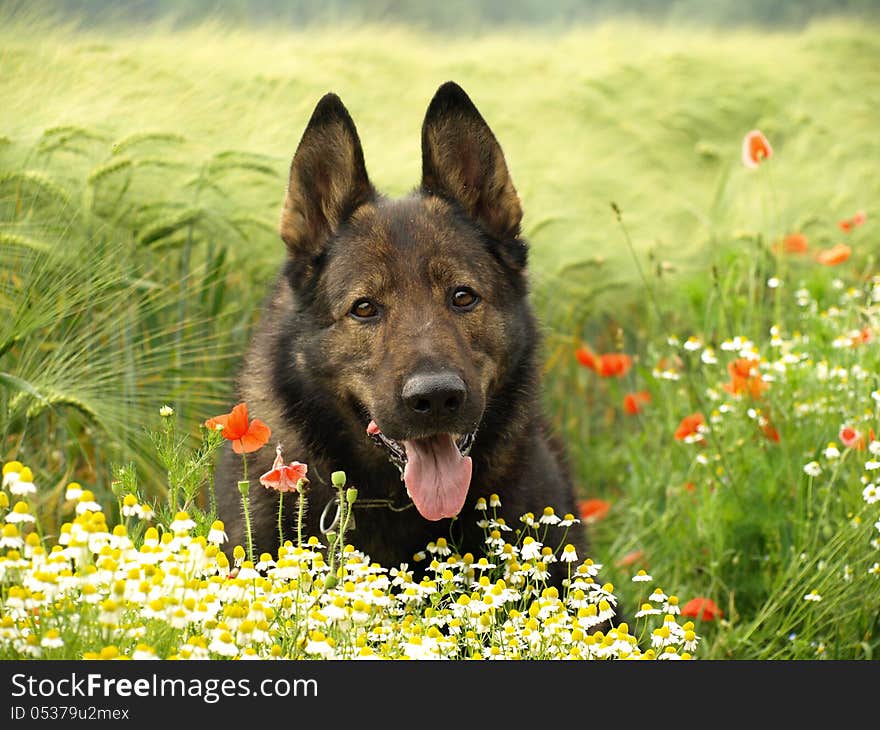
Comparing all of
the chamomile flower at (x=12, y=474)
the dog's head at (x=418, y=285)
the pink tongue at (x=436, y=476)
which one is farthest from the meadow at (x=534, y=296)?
the dog's head at (x=418, y=285)

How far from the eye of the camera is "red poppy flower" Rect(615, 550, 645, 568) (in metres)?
5.70

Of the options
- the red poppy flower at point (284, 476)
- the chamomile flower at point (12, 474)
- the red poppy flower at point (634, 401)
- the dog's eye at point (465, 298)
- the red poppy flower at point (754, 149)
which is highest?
the red poppy flower at point (754, 149)

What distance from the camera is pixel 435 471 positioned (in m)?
4.05

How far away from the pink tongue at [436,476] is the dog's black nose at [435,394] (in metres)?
0.20

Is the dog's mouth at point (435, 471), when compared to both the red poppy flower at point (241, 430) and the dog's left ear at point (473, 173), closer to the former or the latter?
the red poppy flower at point (241, 430)

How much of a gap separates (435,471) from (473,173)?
1.13 meters

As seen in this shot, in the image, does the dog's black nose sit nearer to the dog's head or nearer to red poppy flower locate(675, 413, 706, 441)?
the dog's head

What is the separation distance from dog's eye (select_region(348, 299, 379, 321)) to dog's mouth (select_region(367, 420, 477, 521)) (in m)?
0.36

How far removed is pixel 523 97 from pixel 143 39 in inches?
126

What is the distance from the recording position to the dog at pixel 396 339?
13.4 ft

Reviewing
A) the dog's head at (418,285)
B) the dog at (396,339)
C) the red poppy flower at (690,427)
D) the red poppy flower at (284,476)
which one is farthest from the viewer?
the red poppy flower at (690,427)

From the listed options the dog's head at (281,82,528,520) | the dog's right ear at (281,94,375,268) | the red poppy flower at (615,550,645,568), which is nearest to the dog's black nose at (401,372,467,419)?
the dog's head at (281,82,528,520)

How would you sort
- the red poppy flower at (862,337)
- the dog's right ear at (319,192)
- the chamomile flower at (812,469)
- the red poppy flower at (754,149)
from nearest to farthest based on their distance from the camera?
the dog's right ear at (319,192) < the chamomile flower at (812,469) < the red poppy flower at (862,337) < the red poppy flower at (754,149)
